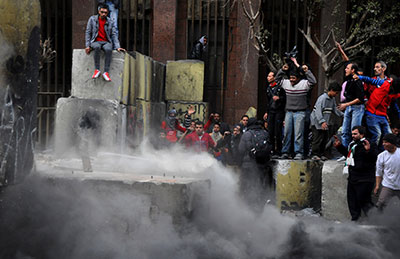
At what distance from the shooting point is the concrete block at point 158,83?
12.0 meters

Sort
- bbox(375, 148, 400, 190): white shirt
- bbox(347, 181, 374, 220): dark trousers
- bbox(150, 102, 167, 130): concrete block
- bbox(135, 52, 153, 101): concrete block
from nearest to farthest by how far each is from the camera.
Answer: bbox(375, 148, 400, 190): white shirt, bbox(347, 181, 374, 220): dark trousers, bbox(135, 52, 153, 101): concrete block, bbox(150, 102, 167, 130): concrete block

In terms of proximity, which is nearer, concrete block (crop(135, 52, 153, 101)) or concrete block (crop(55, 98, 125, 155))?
concrete block (crop(55, 98, 125, 155))

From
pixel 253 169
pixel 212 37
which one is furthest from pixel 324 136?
pixel 212 37

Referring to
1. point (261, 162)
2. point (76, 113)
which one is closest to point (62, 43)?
point (76, 113)

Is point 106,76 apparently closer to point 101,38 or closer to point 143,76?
point 101,38

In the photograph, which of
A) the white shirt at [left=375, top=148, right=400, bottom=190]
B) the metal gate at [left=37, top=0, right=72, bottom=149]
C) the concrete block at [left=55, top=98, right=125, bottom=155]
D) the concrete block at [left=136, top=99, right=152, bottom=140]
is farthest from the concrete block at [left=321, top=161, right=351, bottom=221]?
the metal gate at [left=37, top=0, right=72, bottom=149]

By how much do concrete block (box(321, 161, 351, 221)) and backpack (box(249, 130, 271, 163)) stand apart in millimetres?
1038

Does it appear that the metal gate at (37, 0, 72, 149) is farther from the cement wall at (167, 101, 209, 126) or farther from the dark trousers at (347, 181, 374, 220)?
the dark trousers at (347, 181, 374, 220)

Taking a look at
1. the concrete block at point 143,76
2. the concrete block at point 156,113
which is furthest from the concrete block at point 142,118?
the concrete block at point 156,113

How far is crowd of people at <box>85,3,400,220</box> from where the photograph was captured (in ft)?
22.6

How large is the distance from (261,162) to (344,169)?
135 cm

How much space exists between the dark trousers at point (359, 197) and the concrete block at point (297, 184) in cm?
143

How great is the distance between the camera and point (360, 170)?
6.93 m

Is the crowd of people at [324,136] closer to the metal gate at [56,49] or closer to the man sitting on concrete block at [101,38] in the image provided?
the man sitting on concrete block at [101,38]
